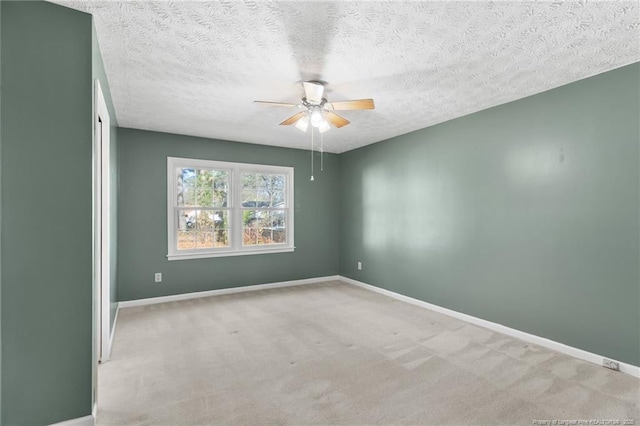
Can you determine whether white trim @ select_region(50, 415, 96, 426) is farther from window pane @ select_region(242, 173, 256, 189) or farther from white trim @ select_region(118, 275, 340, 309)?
window pane @ select_region(242, 173, 256, 189)

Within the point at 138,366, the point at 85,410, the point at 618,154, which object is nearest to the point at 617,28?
the point at 618,154

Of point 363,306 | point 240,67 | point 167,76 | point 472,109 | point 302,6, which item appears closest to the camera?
point 302,6


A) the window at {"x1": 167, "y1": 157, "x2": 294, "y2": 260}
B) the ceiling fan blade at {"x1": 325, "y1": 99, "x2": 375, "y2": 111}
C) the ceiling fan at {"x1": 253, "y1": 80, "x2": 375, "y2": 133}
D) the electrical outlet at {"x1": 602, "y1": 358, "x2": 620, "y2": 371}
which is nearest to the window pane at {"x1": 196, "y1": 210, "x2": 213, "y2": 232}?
the window at {"x1": 167, "y1": 157, "x2": 294, "y2": 260}

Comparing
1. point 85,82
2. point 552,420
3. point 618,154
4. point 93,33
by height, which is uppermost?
point 93,33

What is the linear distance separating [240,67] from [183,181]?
109 inches

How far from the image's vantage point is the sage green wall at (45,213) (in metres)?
1.70

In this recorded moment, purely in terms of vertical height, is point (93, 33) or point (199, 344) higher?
point (93, 33)

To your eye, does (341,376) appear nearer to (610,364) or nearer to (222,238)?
(610,364)

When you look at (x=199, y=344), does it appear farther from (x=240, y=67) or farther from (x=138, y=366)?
(x=240, y=67)

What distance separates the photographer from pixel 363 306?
4426mm

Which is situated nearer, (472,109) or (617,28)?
(617,28)

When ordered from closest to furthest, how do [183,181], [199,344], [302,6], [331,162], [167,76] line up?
[302,6] → [167,76] → [199,344] → [183,181] → [331,162]

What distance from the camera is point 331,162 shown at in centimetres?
618

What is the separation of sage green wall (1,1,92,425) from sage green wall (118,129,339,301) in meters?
2.78
